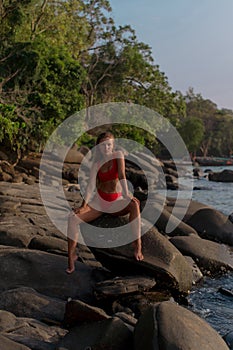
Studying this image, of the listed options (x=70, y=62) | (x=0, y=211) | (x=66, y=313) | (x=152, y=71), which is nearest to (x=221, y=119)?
(x=152, y=71)

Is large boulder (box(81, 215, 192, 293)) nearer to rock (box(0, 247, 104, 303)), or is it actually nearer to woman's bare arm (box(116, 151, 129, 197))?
rock (box(0, 247, 104, 303))

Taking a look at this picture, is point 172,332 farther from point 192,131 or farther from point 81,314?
point 192,131

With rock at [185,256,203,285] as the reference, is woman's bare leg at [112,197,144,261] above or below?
above

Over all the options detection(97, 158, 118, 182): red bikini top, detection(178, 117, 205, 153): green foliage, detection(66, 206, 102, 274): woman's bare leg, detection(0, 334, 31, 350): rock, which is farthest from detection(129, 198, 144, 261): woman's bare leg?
detection(178, 117, 205, 153): green foliage

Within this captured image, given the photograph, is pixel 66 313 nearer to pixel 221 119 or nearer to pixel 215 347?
pixel 215 347

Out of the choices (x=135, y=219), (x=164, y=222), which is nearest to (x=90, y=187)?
(x=135, y=219)

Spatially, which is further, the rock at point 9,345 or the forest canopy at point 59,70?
the forest canopy at point 59,70

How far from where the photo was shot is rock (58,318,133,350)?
471 centimetres

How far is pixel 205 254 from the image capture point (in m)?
9.47

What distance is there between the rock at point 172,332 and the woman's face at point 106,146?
2.54m

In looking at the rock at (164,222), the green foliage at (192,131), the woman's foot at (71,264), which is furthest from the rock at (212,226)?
the green foliage at (192,131)

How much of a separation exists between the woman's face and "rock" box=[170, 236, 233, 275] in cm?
390

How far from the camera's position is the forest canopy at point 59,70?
22000 millimetres

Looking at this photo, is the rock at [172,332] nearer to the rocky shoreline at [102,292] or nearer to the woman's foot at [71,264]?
the rocky shoreline at [102,292]
